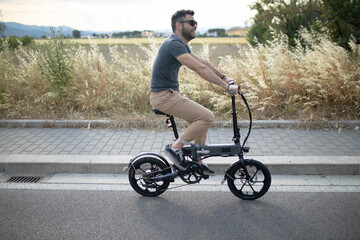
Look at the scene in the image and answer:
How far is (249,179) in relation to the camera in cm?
342

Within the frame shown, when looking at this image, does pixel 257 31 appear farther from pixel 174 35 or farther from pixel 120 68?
pixel 174 35

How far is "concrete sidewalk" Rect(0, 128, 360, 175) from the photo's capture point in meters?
4.08

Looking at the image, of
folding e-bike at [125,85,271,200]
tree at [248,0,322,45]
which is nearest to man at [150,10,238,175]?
folding e-bike at [125,85,271,200]

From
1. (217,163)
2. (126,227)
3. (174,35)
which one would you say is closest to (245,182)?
(217,163)

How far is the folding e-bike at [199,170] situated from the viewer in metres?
3.31

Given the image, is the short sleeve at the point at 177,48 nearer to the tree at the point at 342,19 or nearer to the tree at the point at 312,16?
the tree at the point at 312,16

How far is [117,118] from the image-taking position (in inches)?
233

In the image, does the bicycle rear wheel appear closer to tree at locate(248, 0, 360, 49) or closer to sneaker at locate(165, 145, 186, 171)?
sneaker at locate(165, 145, 186, 171)

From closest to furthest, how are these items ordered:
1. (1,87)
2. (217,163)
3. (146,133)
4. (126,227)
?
(126,227), (217,163), (146,133), (1,87)

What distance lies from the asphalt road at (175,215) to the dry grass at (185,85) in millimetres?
2532

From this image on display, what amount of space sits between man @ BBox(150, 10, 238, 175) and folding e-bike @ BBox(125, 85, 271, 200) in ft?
0.38

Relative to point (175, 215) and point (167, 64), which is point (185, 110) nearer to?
point (167, 64)

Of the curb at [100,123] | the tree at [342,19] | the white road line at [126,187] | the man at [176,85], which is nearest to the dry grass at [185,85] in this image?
the curb at [100,123]

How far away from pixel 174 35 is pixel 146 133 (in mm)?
2702
